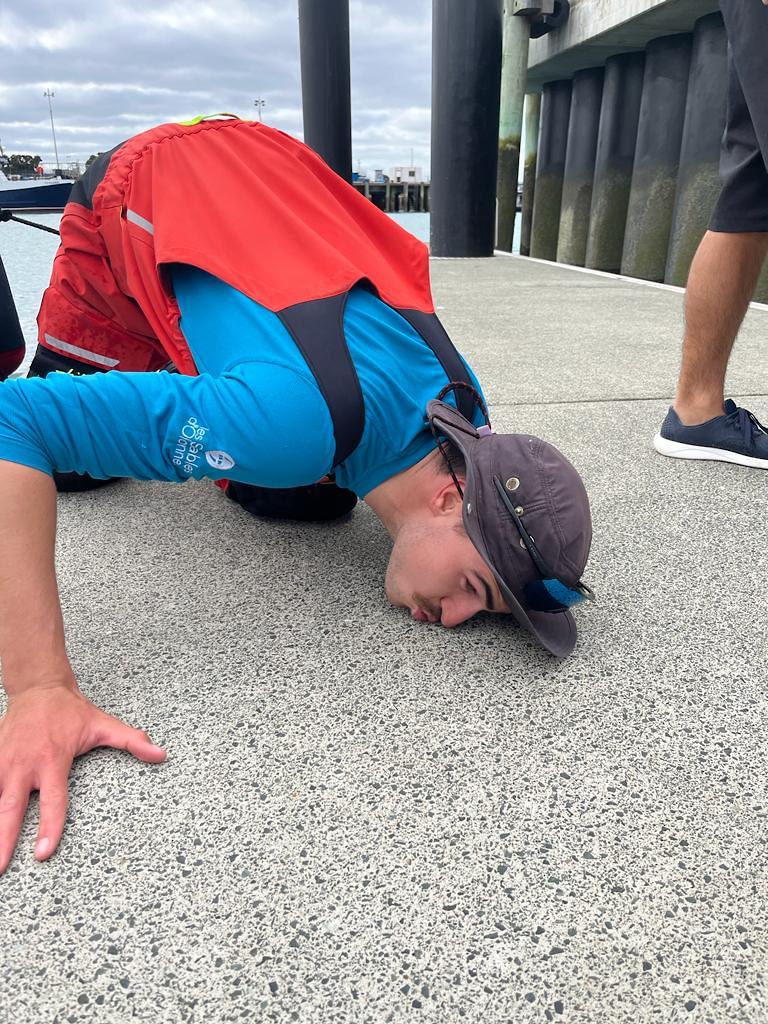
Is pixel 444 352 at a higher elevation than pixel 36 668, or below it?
higher

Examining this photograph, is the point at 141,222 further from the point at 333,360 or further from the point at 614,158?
the point at 614,158

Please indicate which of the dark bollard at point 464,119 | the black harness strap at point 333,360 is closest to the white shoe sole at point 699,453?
the black harness strap at point 333,360

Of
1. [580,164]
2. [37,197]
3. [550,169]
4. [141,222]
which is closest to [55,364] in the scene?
[141,222]

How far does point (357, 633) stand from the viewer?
1.50 m

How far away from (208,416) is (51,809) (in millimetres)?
642

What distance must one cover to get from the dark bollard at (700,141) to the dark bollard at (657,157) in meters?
0.39

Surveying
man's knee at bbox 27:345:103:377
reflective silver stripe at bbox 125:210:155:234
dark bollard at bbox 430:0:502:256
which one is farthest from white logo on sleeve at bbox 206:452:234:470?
dark bollard at bbox 430:0:502:256

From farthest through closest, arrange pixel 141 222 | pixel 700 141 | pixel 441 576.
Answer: pixel 700 141, pixel 141 222, pixel 441 576

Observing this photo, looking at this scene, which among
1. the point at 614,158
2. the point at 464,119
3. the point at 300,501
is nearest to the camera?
the point at 300,501

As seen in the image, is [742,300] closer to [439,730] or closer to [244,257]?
[244,257]

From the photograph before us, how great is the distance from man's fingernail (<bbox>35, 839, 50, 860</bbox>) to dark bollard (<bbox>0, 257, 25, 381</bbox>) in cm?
202

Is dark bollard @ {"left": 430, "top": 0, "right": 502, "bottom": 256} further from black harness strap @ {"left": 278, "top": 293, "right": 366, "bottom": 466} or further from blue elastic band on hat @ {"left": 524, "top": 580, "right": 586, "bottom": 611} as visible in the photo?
blue elastic band on hat @ {"left": 524, "top": 580, "right": 586, "bottom": 611}

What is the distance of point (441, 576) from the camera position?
144 cm

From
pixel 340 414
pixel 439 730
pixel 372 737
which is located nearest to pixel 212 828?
pixel 372 737
